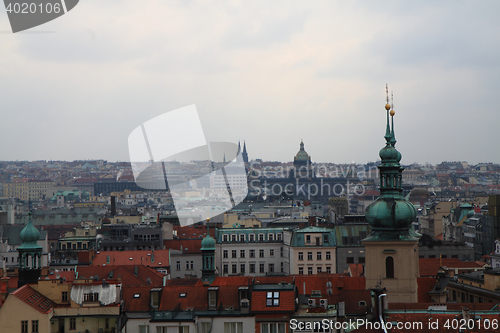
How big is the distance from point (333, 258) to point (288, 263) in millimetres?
2994

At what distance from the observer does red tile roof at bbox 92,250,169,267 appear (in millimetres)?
47656

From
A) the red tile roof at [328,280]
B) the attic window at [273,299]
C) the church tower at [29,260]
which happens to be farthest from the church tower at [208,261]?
the church tower at [29,260]

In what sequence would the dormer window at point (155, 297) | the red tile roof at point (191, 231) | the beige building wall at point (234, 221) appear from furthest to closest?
the beige building wall at point (234, 221), the red tile roof at point (191, 231), the dormer window at point (155, 297)

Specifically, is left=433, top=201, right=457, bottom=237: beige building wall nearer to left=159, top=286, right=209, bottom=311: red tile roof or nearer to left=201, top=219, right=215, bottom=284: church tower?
left=201, top=219, right=215, bottom=284: church tower

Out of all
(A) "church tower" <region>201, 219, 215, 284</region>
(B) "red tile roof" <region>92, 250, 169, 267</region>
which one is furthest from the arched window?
(B) "red tile roof" <region>92, 250, 169, 267</region>

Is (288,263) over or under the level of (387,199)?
under

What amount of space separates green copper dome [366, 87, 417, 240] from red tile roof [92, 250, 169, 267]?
869 inches

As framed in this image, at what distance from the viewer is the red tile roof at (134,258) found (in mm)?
47656

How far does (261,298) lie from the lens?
25438mm

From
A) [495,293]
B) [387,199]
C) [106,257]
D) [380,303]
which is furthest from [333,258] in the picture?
[380,303]

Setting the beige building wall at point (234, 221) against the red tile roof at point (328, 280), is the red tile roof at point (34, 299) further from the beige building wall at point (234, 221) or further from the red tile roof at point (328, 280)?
the beige building wall at point (234, 221)

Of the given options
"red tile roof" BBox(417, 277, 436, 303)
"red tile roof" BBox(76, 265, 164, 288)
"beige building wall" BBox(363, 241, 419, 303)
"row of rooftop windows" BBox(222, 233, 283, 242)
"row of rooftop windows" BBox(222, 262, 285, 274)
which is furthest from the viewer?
"row of rooftop windows" BBox(222, 233, 283, 242)

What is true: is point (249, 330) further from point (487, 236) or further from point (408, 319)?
point (487, 236)

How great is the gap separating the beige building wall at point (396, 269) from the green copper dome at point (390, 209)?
0.99ft
